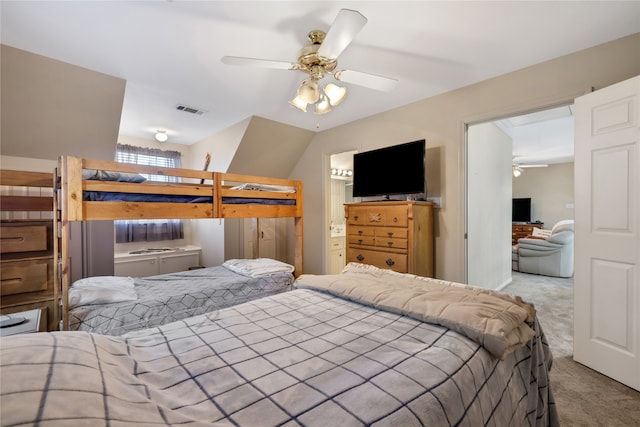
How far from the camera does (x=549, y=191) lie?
25.3 feet

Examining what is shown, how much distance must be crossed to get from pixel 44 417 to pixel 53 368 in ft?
0.65

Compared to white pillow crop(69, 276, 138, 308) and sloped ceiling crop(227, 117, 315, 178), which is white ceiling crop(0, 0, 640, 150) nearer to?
sloped ceiling crop(227, 117, 315, 178)

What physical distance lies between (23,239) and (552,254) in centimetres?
733

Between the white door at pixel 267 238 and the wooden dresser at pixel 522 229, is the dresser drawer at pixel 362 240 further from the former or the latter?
the wooden dresser at pixel 522 229

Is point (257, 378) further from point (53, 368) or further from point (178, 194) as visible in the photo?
point (178, 194)

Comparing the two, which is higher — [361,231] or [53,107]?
[53,107]

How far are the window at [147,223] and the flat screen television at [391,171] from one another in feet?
9.44

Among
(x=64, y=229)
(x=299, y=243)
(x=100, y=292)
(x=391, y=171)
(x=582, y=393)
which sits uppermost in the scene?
(x=391, y=171)

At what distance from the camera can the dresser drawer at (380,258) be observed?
2724 mm

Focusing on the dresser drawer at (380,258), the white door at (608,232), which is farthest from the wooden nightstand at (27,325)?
the white door at (608,232)

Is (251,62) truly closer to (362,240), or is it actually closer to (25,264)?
(362,240)

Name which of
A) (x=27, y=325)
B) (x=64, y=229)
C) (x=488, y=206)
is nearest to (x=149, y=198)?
(x=64, y=229)

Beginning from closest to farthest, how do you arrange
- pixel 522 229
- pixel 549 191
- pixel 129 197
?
pixel 129 197, pixel 522 229, pixel 549 191

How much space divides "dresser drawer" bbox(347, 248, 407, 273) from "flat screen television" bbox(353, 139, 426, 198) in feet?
2.28
